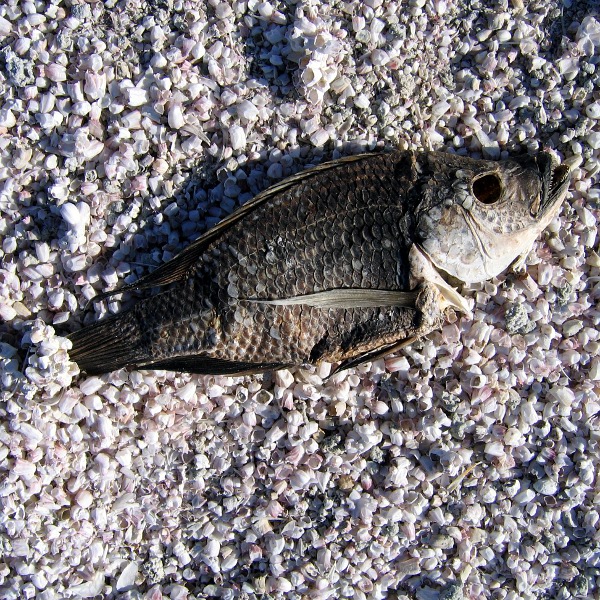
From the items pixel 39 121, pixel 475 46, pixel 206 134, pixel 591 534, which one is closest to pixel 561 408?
pixel 591 534

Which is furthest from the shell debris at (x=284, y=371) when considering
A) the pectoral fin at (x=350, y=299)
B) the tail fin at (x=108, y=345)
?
the pectoral fin at (x=350, y=299)

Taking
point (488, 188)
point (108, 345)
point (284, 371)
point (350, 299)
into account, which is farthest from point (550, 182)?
point (108, 345)

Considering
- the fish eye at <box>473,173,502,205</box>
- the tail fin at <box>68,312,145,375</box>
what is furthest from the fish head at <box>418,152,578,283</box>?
the tail fin at <box>68,312,145,375</box>

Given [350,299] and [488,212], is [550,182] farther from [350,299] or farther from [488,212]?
[350,299]

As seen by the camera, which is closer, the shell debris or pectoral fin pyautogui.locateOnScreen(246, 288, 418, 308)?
pectoral fin pyautogui.locateOnScreen(246, 288, 418, 308)

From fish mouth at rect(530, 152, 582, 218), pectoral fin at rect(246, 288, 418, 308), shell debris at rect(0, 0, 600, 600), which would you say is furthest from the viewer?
shell debris at rect(0, 0, 600, 600)

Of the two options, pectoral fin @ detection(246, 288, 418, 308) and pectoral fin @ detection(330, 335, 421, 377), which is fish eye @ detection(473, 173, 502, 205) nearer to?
pectoral fin @ detection(246, 288, 418, 308)

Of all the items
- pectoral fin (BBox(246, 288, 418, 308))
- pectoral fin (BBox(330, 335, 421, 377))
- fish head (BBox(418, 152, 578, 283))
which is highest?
fish head (BBox(418, 152, 578, 283))
